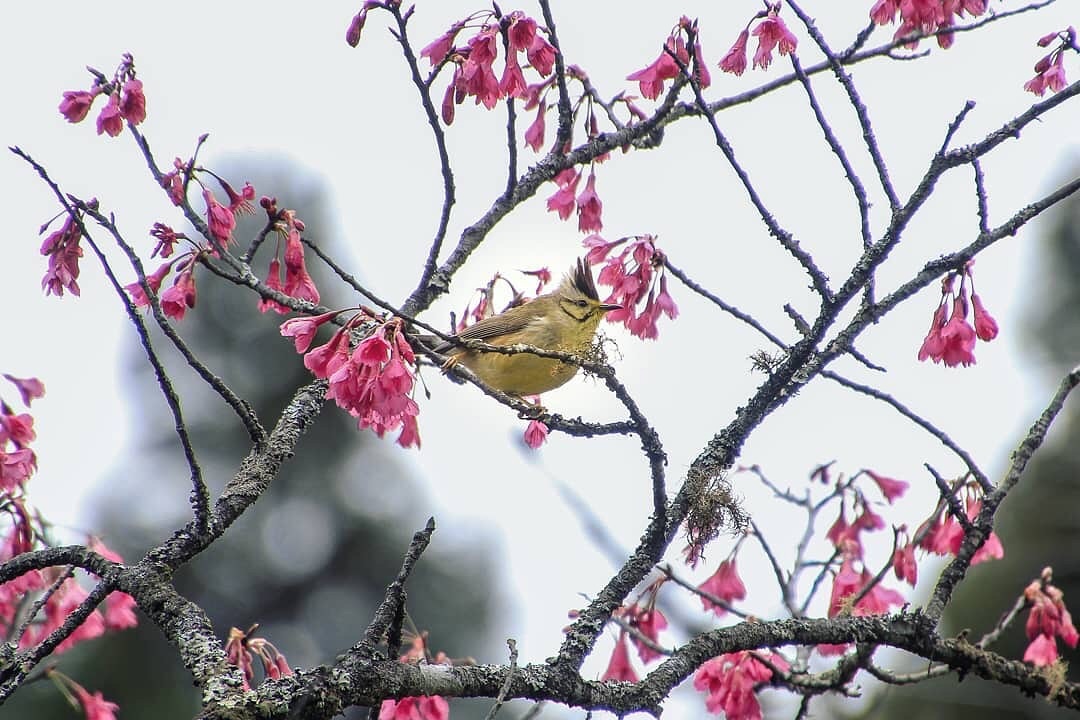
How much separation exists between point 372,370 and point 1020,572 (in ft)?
21.0

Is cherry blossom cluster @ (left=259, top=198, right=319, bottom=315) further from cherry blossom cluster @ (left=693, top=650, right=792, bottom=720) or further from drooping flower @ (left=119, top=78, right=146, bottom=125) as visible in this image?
cherry blossom cluster @ (left=693, top=650, right=792, bottom=720)

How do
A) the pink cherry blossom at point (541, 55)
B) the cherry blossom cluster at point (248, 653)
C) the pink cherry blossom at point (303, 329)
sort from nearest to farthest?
the pink cherry blossom at point (303, 329), the cherry blossom cluster at point (248, 653), the pink cherry blossom at point (541, 55)

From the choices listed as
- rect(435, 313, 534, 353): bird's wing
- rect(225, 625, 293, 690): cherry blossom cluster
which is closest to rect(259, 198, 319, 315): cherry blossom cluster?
rect(225, 625, 293, 690): cherry blossom cluster

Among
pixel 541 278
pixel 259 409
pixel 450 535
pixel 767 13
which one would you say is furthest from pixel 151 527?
pixel 767 13

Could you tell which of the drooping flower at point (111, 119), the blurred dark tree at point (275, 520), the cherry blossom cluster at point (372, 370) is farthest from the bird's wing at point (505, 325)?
the blurred dark tree at point (275, 520)

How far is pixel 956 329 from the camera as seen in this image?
305 centimetres

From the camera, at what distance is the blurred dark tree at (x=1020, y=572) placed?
7.00m

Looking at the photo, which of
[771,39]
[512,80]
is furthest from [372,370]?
[771,39]

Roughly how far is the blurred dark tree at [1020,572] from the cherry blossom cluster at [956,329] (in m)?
3.85

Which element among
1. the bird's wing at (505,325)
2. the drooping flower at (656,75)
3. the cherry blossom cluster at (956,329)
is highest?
the bird's wing at (505,325)

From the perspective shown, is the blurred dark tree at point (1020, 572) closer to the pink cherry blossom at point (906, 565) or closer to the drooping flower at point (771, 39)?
the pink cherry blossom at point (906, 565)

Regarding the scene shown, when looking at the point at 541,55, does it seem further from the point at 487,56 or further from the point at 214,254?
the point at 214,254

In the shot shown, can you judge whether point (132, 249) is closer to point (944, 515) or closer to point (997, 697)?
point (944, 515)

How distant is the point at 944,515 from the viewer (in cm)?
352
